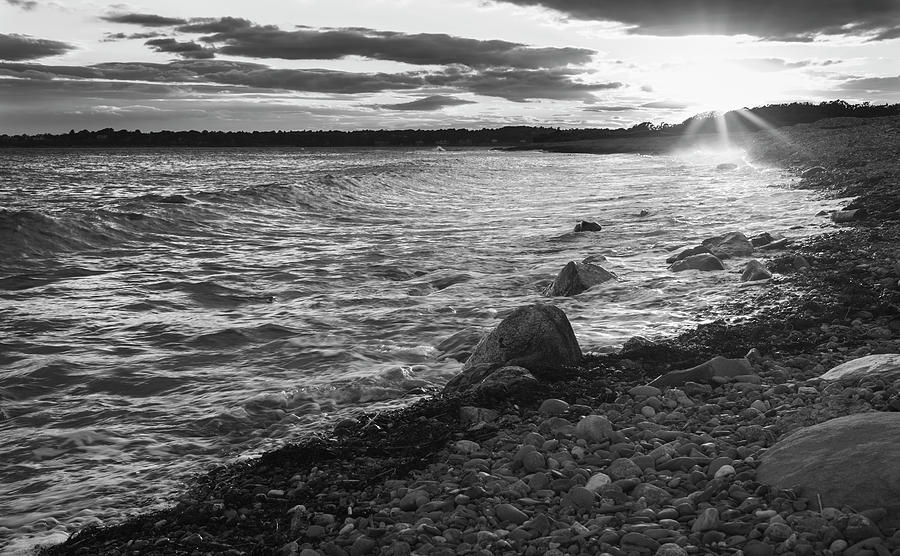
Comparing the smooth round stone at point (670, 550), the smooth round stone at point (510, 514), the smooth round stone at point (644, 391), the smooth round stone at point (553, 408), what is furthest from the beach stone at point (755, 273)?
the smooth round stone at point (670, 550)

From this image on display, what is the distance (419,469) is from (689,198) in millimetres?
21148

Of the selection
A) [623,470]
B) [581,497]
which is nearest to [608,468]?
[623,470]

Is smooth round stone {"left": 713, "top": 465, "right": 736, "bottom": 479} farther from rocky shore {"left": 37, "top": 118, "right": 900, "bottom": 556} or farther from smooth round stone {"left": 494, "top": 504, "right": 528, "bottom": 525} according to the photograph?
smooth round stone {"left": 494, "top": 504, "right": 528, "bottom": 525}

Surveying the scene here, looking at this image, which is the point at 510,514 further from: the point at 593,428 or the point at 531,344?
the point at 531,344

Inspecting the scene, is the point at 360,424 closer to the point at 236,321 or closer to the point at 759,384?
the point at 759,384

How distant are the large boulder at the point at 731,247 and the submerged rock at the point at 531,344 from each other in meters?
5.97

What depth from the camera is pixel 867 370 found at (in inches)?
193

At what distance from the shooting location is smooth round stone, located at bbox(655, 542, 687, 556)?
307 cm

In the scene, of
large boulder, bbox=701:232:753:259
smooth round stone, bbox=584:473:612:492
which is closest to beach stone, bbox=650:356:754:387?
smooth round stone, bbox=584:473:612:492

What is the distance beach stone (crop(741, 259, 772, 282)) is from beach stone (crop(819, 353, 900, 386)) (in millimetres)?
4556

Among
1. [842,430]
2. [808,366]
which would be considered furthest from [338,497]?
[808,366]

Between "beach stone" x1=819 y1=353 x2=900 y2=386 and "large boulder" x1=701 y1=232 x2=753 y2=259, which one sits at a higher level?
"large boulder" x1=701 y1=232 x2=753 y2=259

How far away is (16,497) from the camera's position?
181 inches

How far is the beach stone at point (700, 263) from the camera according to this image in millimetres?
10719
